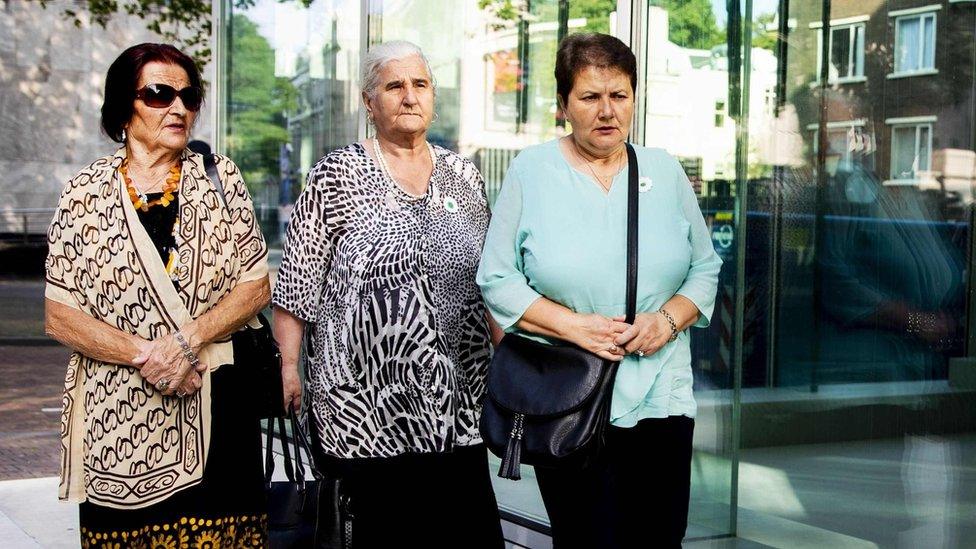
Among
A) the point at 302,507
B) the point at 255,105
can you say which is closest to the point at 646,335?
the point at 302,507

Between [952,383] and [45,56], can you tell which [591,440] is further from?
[45,56]

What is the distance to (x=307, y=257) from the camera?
12.5 feet

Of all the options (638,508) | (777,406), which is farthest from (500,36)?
(638,508)

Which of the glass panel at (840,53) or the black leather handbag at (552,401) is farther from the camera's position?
the glass panel at (840,53)

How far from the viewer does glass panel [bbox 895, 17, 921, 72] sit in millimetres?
3869

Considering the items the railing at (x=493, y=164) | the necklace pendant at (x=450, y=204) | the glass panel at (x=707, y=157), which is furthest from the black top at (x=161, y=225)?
the railing at (x=493, y=164)

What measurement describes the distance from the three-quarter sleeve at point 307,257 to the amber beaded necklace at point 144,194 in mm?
388

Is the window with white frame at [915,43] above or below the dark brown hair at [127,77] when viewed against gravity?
above

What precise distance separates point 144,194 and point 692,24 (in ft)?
7.32

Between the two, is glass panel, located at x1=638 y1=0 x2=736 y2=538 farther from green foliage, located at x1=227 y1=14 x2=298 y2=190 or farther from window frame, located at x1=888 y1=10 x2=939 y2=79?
green foliage, located at x1=227 y1=14 x2=298 y2=190

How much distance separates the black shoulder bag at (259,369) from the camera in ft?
12.2

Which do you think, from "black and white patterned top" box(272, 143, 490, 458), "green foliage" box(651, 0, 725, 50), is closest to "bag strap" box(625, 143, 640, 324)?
"black and white patterned top" box(272, 143, 490, 458)

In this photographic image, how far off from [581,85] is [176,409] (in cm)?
149

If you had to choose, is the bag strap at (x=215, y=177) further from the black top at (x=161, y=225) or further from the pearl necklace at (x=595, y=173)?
the pearl necklace at (x=595, y=173)
